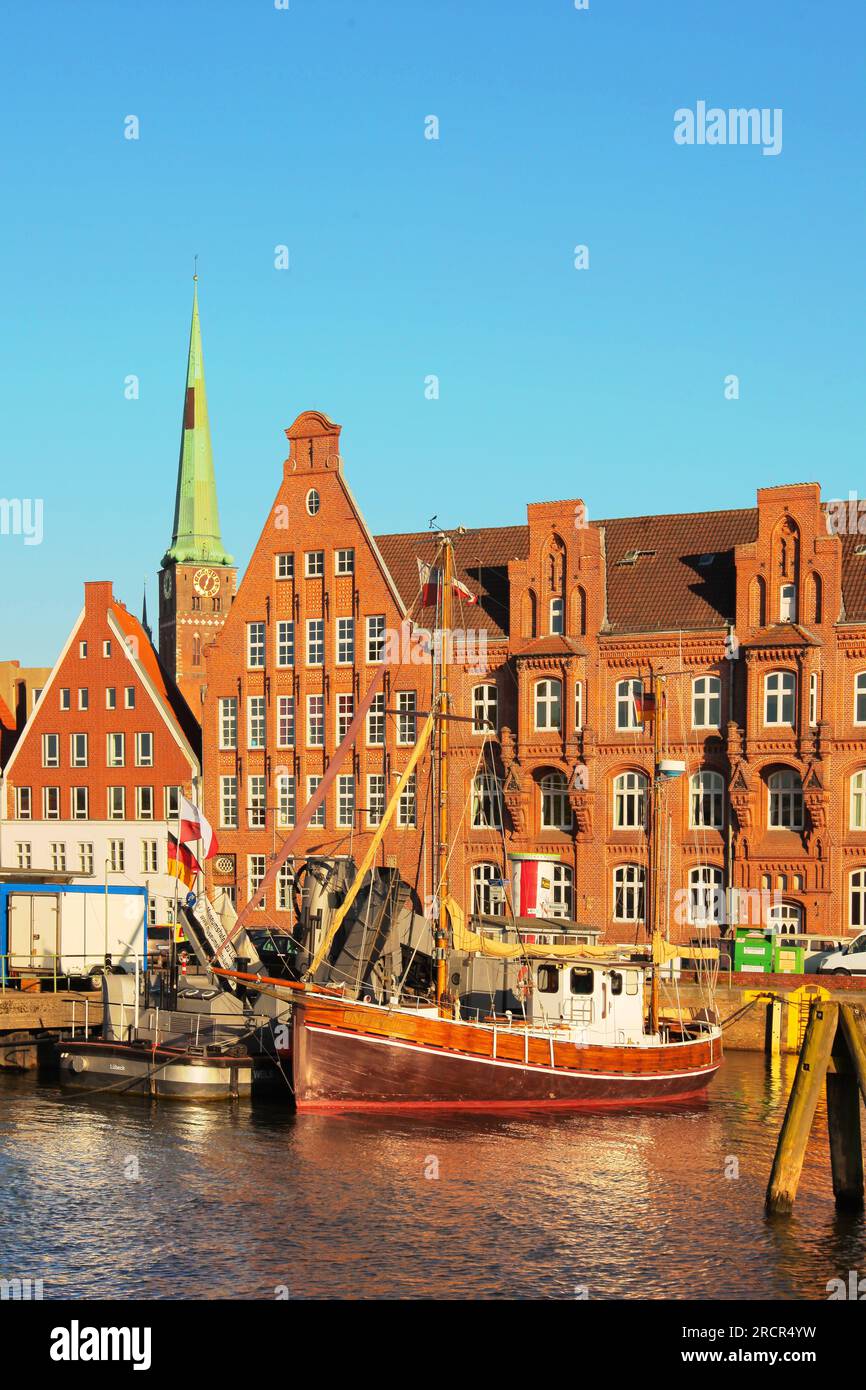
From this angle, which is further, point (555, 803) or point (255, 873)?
point (255, 873)

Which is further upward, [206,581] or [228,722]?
[206,581]

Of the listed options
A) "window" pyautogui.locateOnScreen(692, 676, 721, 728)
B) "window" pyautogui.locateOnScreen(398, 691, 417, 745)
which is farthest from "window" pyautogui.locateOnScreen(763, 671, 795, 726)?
"window" pyautogui.locateOnScreen(398, 691, 417, 745)

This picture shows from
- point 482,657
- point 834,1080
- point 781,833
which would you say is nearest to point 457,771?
point 482,657

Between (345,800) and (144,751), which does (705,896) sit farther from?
(144,751)

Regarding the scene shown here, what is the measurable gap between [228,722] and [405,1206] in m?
44.5

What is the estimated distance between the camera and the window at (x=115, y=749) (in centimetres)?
8062

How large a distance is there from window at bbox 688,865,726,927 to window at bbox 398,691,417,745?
46.6ft

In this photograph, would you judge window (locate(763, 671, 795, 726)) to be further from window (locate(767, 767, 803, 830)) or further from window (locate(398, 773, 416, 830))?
window (locate(398, 773, 416, 830))

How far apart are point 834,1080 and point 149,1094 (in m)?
22.5

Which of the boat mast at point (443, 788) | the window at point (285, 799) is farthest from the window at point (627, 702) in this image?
the window at point (285, 799)

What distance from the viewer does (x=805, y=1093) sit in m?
32.6

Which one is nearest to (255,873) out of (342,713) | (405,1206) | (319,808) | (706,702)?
(319,808)

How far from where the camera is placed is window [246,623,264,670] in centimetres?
7694

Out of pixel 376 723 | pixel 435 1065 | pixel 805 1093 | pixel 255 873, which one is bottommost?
pixel 435 1065
